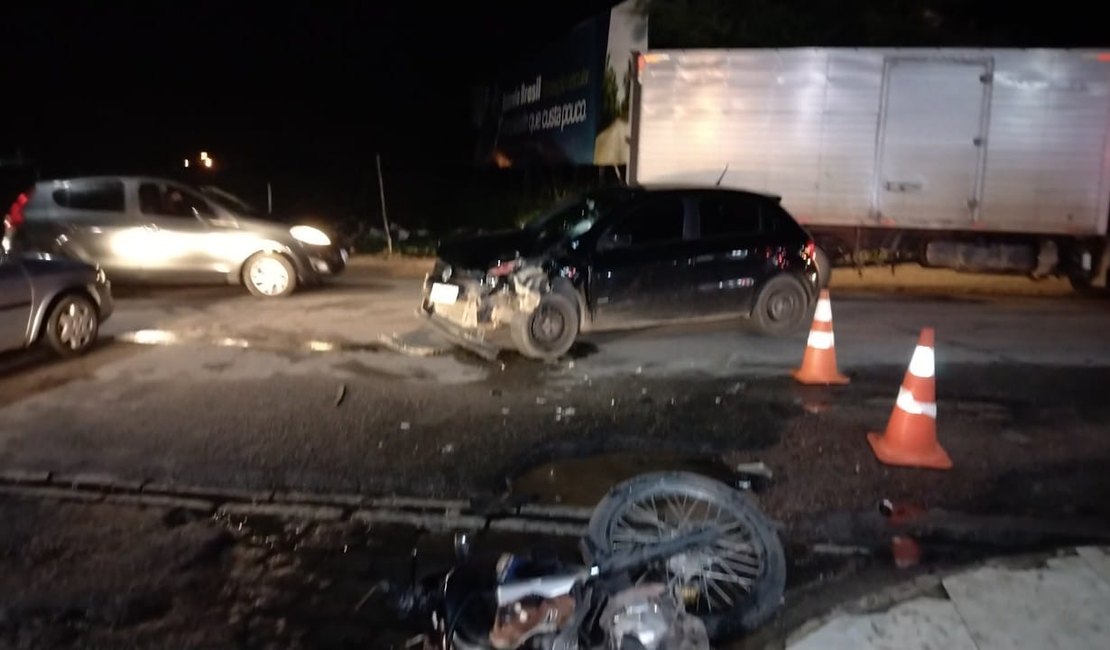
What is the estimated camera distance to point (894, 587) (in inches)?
192

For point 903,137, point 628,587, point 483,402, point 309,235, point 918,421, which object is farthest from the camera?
point 903,137

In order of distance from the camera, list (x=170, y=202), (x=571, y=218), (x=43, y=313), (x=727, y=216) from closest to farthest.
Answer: (x=43, y=313), (x=571, y=218), (x=727, y=216), (x=170, y=202)

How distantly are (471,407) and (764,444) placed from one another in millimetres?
2223

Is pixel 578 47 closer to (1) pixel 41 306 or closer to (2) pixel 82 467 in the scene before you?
(1) pixel 41 306

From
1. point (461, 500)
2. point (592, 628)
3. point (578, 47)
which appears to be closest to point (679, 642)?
point (592, 628)

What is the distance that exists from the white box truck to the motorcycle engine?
450 inches

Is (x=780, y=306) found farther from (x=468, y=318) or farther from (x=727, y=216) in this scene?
(x=468, y=318)

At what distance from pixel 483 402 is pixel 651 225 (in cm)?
278

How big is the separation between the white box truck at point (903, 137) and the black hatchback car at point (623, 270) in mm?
3949

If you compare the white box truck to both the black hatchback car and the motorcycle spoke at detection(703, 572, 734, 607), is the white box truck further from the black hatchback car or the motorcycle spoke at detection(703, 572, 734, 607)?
the motorcycle spoke at detection(703, 572, 734, 607)

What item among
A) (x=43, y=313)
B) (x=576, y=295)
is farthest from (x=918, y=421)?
(x=43, y=313)

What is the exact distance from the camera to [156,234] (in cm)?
1252

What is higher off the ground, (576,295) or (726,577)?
(576,295)

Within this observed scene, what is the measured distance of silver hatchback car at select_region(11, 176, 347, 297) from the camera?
12.5 metres
